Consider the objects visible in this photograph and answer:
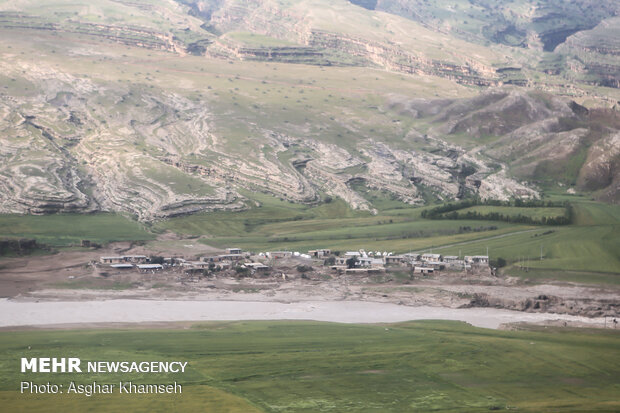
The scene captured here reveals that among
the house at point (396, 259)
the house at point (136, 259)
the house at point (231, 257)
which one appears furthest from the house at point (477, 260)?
the house at point (136, 259)

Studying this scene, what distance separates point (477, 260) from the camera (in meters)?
103

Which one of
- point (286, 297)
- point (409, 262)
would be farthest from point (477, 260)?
point (286, 297)

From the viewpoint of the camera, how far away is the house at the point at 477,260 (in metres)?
102

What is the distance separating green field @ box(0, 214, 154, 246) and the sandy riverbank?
26.3m

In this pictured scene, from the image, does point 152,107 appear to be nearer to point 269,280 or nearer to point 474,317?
point 269,280

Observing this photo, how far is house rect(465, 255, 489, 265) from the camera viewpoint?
102312 mm

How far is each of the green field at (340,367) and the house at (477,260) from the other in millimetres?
25585

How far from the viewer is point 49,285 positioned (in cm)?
8775

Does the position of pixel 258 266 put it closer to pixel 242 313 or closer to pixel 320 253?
pixel 320 253

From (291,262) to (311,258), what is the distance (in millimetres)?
3468

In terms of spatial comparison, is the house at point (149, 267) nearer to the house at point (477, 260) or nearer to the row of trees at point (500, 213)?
the house at point (477, 260)

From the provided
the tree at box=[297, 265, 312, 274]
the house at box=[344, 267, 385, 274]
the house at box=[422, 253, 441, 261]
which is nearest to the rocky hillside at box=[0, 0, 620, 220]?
the tree at box=[297, 265, 312, 274]

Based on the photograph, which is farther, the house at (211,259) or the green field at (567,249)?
the house at (211,259)

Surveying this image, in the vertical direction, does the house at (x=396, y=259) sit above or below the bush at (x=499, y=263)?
above
